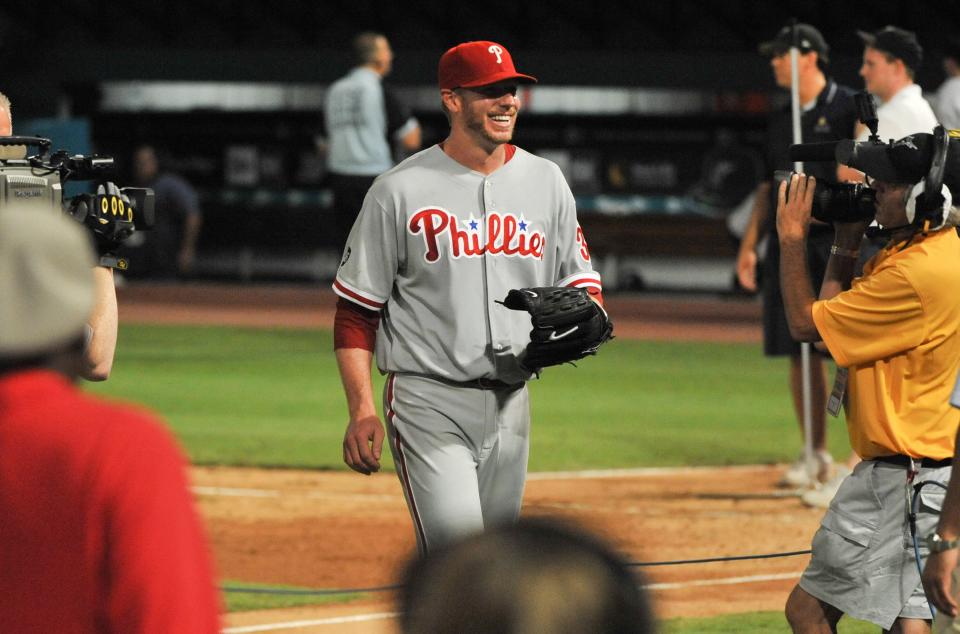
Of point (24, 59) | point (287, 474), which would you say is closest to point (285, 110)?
point (24, 59)

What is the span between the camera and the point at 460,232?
4.92 metres

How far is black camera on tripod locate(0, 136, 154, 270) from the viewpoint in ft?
15.2

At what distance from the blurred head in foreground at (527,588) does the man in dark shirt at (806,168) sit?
721 cm

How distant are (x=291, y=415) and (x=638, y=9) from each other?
18.4 meters

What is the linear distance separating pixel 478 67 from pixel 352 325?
89 centimetres

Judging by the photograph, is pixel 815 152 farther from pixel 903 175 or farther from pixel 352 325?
pixel 352 325

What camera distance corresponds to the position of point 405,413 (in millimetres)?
4891

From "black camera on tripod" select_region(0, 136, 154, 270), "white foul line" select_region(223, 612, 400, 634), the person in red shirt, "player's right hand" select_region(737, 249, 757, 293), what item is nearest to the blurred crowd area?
"player's right hand" select_region(737, 249, 757, 293)

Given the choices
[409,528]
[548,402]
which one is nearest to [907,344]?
[409,528]

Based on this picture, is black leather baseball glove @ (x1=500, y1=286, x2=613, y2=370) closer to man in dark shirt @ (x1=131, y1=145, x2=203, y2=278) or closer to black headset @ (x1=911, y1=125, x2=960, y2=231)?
black headset @ (x1=911, y1=125, x2=960, y2=231)

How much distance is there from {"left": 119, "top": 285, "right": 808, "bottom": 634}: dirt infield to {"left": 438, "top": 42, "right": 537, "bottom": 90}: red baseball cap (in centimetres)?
231

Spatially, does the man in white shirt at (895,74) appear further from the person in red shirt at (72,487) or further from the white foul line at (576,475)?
the person in red shirt at (72,487)

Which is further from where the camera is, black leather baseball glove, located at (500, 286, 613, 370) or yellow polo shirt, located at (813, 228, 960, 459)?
black leather baseball glove, located at (500, 286, 613, 370)

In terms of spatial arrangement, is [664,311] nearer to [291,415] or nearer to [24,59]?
[291,415]
